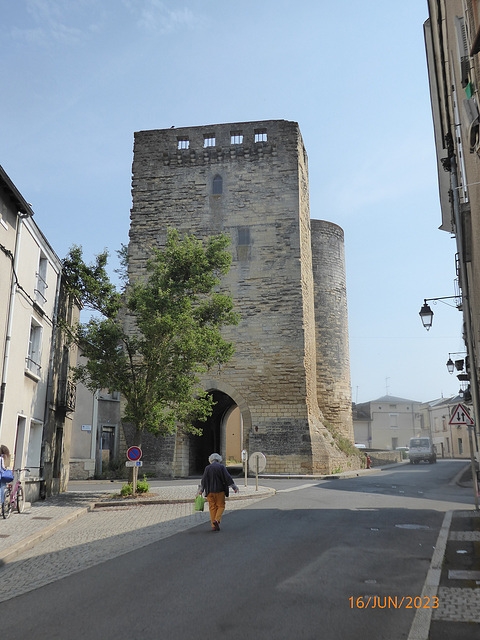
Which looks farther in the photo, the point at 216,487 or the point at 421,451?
the point at 421,451

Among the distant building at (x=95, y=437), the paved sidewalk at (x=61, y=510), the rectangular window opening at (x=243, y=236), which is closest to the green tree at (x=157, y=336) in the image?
the paved sidewalk at (x=61, y=510)

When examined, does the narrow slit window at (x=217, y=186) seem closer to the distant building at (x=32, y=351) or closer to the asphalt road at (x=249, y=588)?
the distant building at (x=32, y=351)

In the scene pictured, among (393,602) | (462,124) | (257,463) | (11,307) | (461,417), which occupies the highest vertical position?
(462,124)

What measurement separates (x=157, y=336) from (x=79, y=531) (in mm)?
6869

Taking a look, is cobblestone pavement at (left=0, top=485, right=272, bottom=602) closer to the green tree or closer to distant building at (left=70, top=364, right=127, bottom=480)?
the green tree

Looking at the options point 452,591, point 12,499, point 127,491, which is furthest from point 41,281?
point 452,591

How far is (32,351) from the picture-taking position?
567 inches

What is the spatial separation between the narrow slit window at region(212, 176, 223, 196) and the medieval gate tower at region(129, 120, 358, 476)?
0.05 metres

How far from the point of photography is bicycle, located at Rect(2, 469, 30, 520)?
1104cm

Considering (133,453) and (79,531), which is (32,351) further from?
(79,531)

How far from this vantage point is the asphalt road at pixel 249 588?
4398 millimetres

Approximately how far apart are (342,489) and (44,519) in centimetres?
870

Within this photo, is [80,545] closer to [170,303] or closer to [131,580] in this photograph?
[131,580]

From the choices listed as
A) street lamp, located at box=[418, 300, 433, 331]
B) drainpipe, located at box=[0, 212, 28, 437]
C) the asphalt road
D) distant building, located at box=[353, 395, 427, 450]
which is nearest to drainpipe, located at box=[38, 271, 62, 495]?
drainpipe, located at box=[0, 212, 28, 437]
